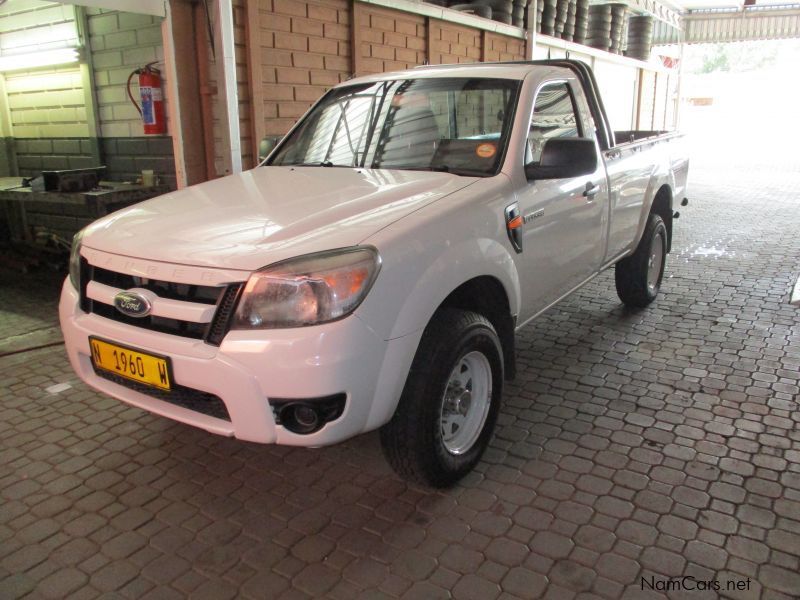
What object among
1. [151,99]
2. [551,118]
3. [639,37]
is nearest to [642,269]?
[551,118]

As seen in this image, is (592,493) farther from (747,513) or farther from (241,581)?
(241,581)

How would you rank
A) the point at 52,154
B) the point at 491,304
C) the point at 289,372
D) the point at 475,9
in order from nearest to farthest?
the point at 289,372 < the point at 491,304 < the point at 52,154 < the point at 475,9

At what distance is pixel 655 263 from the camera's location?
5219 millimetres

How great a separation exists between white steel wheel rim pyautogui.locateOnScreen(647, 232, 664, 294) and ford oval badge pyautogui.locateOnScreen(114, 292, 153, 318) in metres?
3.83

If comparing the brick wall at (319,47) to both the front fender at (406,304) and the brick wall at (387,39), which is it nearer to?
the brick wall at (387,39)

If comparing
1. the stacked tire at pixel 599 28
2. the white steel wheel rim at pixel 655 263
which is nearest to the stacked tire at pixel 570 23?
the stacked tire at pixel 599 28

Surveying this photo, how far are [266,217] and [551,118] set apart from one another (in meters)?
1.84

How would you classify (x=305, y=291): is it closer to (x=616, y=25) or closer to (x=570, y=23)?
(x=570, y=23)

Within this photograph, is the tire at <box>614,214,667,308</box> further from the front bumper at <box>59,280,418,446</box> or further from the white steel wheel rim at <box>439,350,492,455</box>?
the front bumper at <box>59,280,418,446</box>

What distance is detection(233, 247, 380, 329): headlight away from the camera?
6.90ft

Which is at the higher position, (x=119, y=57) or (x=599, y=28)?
(x=599, y=28)

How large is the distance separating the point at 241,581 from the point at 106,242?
1.43 meters

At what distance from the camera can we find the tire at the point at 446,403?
240 centimetres

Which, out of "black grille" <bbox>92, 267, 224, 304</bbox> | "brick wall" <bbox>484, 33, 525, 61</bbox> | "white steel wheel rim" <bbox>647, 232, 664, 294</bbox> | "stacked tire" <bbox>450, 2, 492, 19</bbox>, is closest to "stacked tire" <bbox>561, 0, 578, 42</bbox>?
"brick wall" <bbox>484, 33, 525, 61</bbox>
